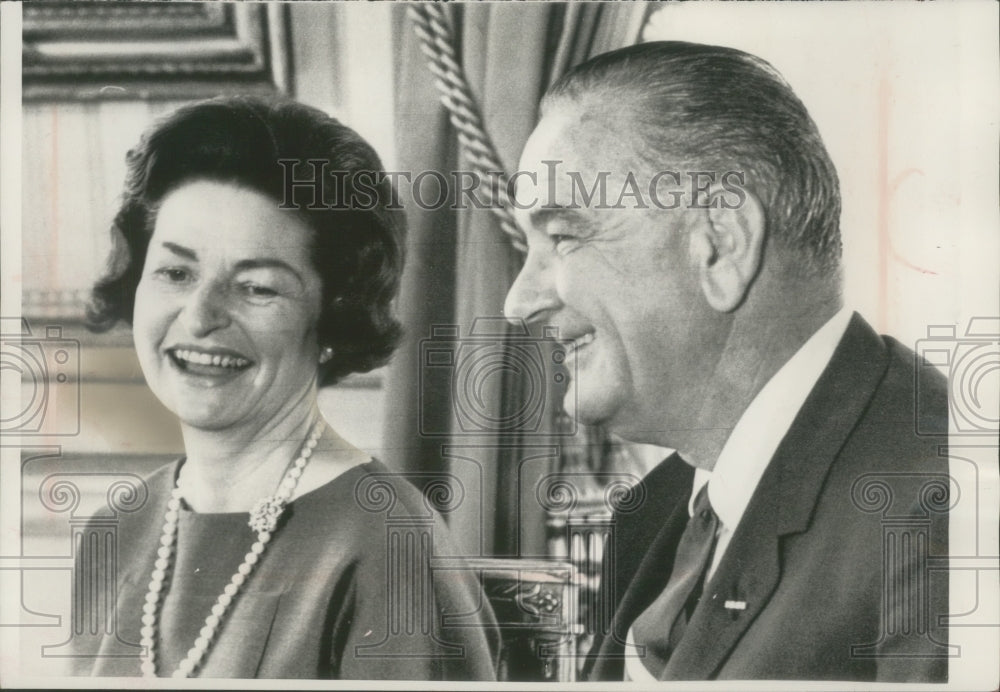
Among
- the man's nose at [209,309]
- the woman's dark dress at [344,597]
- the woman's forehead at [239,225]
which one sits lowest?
the woman's dark dress at [344,597]

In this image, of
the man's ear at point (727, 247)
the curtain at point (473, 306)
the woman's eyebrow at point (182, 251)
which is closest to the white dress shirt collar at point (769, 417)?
the man's ear at point (727, 247)

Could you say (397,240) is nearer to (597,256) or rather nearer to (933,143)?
(597,256)

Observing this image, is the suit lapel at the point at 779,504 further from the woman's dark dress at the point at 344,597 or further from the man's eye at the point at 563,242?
the man's eye at the point at 563,242

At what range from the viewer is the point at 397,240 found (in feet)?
6.75

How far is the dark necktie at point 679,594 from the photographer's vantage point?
2.03 m

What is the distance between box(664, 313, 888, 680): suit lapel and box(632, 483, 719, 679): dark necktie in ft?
0.07

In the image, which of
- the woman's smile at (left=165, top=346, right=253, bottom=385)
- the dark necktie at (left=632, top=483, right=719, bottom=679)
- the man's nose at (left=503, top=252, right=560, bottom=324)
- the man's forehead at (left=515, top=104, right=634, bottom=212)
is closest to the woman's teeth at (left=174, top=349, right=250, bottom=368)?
the woman's smile at (left=165, top=346, right=253, bottom=385)

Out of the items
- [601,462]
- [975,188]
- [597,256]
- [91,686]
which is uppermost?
[975,188]

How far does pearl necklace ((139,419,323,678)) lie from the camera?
2.05 metres

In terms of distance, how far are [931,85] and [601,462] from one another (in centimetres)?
95

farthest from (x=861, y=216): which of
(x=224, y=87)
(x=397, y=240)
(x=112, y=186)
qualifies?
(x=112, y=186)

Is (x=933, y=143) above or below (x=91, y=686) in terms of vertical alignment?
above

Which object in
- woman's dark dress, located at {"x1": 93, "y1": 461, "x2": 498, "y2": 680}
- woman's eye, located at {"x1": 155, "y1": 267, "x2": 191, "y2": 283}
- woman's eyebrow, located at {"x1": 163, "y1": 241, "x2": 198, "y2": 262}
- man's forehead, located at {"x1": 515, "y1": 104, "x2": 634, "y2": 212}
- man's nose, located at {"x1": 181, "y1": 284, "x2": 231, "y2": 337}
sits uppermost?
man's forehead, located at {"x1": 515, "y1": 104, "x2": 634, "y2": 212}

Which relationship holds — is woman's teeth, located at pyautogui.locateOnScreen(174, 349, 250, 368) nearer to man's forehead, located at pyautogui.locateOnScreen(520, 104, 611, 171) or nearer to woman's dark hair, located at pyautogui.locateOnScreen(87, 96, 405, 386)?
woman's dark hair, located at pyautogui.locateOnScreen(87, 96, 405, 386)
